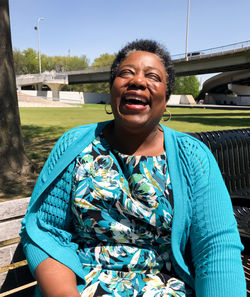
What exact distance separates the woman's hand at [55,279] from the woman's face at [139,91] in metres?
0.88

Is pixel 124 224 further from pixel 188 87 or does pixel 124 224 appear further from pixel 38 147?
pixel 188 87

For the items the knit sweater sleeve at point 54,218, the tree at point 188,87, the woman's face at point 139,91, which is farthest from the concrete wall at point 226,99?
the knit sweater sleeve at point 54,218

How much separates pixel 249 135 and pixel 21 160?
3.77m

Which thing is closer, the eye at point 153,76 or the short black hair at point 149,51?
the eye at point 153,76

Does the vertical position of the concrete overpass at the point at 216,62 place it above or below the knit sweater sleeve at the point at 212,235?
above

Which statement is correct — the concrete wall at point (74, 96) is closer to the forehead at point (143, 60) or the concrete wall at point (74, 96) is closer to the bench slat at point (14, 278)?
the bench slat at point (14, 278)

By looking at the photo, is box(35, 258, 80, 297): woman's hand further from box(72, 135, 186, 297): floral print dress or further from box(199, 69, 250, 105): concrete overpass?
box(199, 69, 250, 105): concrete overpass

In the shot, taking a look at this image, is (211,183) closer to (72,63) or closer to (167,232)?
(167,232)

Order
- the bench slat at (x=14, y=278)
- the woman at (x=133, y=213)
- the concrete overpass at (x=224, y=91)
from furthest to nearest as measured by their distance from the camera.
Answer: the concrete overpass at (x=224, y=91), the bench slat at (x=14, y=278), the woman at (x=133, y=213)

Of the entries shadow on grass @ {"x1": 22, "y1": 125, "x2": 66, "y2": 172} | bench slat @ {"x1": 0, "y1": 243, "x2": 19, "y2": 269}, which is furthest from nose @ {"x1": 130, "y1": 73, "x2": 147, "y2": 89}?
shadow on grass @ {"x1": 22, "y1": 125, "x2": 66, "y2": 172}

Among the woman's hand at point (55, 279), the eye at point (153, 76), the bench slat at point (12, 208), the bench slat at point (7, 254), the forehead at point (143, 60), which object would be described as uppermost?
the forehead at point (143, 60)

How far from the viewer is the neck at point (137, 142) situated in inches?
68.1

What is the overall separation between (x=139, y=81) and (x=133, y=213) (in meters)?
0.76

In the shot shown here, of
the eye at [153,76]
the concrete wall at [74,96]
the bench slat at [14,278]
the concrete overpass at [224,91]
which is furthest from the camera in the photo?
the concrete overpass at [224,91]
